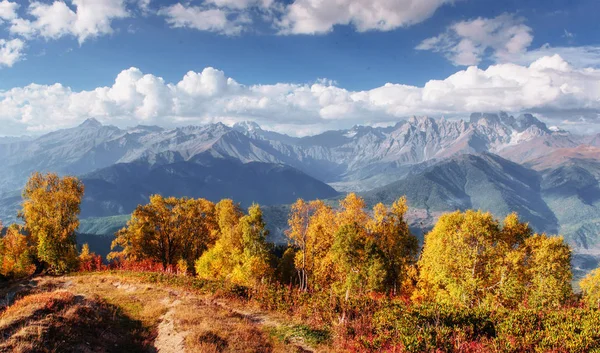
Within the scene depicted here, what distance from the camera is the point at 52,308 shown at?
A: 22.7 meters

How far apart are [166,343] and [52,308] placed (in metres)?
8.70

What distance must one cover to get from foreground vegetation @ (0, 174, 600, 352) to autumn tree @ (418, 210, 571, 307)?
0.68 ft

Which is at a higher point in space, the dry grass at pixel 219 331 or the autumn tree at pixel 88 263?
the dry grass at pixel 219 331

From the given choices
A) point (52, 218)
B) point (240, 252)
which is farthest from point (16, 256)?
point (240, 252)

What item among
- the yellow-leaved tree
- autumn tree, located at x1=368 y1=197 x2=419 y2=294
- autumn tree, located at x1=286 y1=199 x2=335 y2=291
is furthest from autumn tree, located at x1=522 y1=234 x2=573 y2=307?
autumn tree, located at x1=286 y1=199 x2=335 y2=291

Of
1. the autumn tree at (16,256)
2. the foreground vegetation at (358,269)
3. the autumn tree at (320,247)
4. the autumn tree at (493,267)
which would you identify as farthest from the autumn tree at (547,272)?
the autumn tree at (16,256)

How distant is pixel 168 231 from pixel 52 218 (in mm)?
20793

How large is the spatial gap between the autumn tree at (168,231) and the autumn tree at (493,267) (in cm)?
4658

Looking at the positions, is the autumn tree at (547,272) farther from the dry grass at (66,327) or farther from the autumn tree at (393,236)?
the dry grass at (66,327)

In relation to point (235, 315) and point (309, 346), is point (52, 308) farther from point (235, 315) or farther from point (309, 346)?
point (309, 346)

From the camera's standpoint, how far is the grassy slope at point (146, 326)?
63.4 ft

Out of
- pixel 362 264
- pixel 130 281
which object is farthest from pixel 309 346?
pixel 362 264

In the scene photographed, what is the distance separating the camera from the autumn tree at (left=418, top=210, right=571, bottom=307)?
122ft

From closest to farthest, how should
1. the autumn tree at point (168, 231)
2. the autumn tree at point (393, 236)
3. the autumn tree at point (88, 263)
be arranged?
the autumn tree at point (88, 263), the autumn tree at point (393, 236), the autumn tree at point (168, 231)
